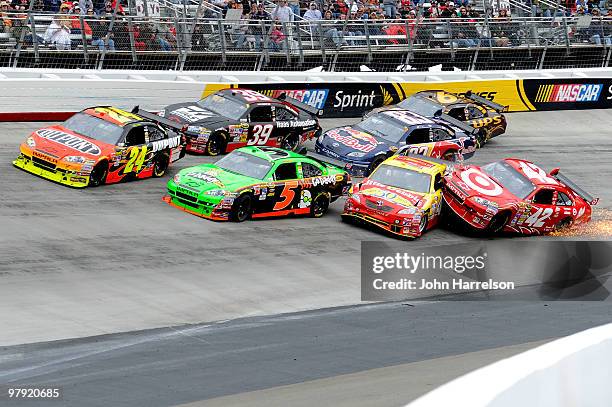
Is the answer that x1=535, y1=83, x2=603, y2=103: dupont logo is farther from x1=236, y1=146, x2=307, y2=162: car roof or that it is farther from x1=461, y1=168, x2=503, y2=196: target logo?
x1=236, y1=146, x2=307, y2=162: car roof

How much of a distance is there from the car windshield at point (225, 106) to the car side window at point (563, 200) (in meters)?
7.02

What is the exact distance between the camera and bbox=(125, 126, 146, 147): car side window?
21.8m

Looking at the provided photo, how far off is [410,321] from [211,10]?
15.1 meters

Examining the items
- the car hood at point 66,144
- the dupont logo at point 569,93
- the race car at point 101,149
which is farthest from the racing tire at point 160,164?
the dupont logo at point 569,93

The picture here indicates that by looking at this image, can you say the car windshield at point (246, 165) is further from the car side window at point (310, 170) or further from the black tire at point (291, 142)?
the black tire at point (291, 142)

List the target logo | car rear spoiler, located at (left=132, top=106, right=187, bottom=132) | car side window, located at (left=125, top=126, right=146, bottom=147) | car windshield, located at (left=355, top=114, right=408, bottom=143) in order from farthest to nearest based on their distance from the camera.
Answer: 1. car windshield, located at (left=355, top=114, right=408, bottom=143)
2. car rear spoiler, located at (left=132, top=106, right=187, bottom=132)
3. car side window, located at (left=125, top=126, right=146, bottom=147)
4. the target logo

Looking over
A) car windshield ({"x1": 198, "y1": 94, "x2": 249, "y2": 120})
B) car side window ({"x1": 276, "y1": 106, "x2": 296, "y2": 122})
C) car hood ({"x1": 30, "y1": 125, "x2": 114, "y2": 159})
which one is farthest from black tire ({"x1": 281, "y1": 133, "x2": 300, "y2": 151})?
car hood ({"x1": 30, "y1": 125, "x2": 114, "y2": 159})

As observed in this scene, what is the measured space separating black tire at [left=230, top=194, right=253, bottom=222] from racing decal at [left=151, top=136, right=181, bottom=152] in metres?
3.05

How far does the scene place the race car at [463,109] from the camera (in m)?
28.2

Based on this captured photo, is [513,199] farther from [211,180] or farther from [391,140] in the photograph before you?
[211,180]

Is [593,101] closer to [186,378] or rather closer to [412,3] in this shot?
[412,3]

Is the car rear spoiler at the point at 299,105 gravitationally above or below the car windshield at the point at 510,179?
below

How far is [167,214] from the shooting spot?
66.1 ft

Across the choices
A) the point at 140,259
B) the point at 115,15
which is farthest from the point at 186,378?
the point at 115,15
